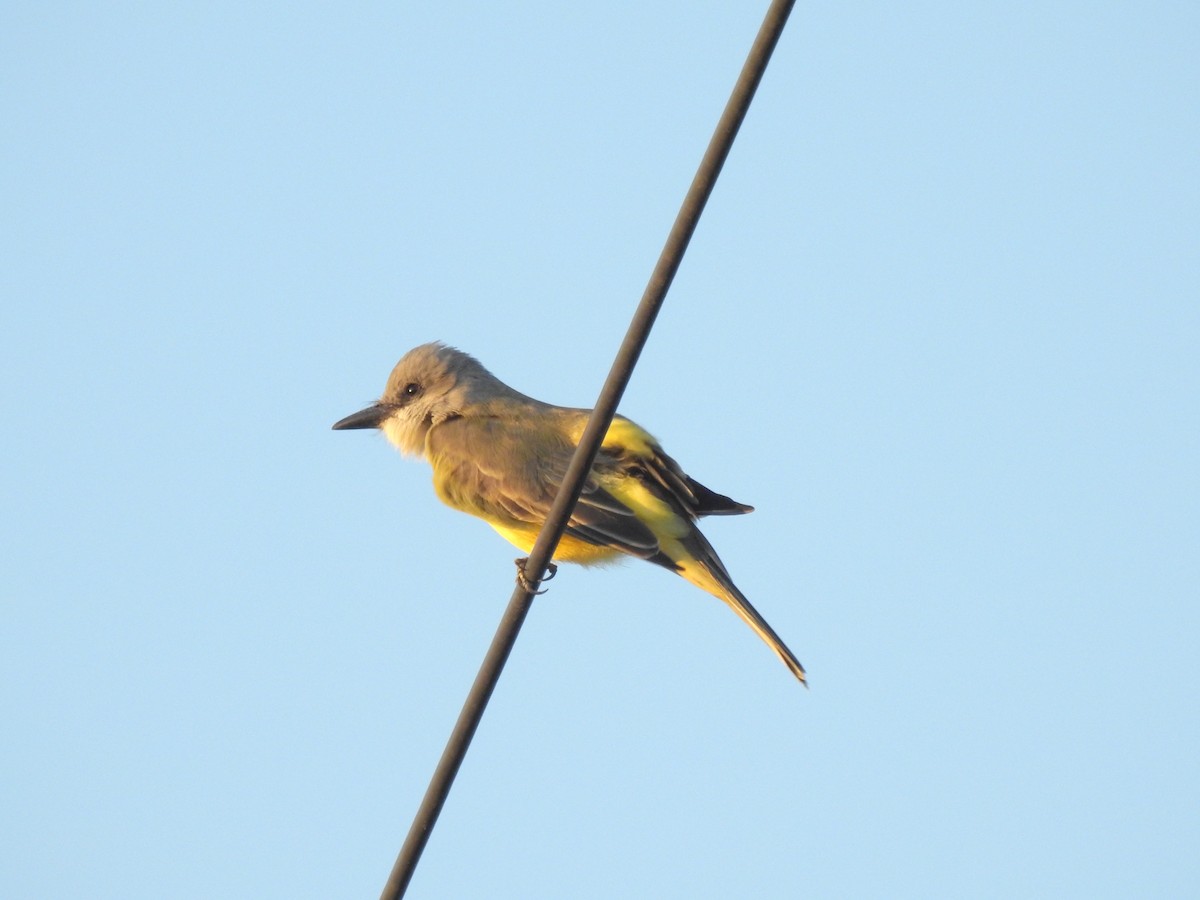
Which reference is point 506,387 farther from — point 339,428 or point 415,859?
point 415,859

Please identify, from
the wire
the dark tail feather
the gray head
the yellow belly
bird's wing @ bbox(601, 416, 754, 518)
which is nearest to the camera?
the wire

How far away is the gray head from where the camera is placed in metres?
8.09

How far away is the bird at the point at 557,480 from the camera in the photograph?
633cm

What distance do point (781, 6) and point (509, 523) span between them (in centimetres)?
412

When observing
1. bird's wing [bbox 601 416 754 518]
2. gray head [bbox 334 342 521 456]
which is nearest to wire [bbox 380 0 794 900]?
bird's wing [bbox 601 416 754 518]

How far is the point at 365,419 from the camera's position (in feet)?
28.1

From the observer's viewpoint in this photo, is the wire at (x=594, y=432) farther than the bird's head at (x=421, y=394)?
No

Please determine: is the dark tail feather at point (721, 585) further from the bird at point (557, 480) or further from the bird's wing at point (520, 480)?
the bird's wing at point (520, 480)

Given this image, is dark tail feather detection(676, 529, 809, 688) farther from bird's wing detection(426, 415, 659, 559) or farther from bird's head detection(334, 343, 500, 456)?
bird's head detection(334, 343, 500, 456)

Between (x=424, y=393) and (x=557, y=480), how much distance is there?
183 centimetres

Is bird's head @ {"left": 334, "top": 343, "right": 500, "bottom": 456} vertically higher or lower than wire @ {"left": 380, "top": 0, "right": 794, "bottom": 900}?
higher

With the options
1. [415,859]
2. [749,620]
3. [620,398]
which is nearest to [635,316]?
[620,398]

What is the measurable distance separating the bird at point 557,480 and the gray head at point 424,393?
0.4 inches

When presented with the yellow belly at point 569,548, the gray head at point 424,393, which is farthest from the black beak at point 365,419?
the yellow belly at point 569,548
